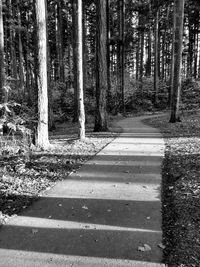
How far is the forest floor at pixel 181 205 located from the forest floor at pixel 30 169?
2.52 meters

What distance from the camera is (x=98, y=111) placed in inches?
554

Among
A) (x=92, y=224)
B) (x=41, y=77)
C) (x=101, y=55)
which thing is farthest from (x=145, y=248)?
(x=101, y=55)

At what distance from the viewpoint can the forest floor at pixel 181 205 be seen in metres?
3.69

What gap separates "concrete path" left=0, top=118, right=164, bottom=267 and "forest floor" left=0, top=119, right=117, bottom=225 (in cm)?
30

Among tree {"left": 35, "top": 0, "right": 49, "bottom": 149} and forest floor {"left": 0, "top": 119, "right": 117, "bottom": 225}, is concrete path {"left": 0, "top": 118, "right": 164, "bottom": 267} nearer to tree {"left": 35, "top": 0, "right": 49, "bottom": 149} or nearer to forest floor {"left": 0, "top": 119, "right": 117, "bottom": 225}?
forest floor {"left": 0, "top": 119, "right": 117, "bottom": 225}

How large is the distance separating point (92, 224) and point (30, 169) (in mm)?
3368

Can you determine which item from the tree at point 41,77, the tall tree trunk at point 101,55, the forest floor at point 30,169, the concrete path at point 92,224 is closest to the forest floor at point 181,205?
the concrete path at point 92,224

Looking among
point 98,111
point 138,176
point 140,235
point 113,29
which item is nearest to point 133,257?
point 140,235

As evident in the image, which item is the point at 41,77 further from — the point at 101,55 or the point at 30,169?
the point at 101,55

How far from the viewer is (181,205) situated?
5.12 m

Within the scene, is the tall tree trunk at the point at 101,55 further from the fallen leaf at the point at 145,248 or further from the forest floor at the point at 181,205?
the fallen leaf at the point at 145,248

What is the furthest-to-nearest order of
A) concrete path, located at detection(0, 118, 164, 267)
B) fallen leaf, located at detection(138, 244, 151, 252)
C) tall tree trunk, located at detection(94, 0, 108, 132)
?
tall tree trunk, located at detection(94, 0, 108, 132) → fallen leaf, located at detection(138, 244, 151, 252) → concrete path, located at detection(0, 118, 164, 267)

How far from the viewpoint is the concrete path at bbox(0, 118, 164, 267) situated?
3.63 m

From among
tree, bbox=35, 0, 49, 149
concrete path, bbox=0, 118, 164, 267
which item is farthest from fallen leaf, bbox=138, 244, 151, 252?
tree, bbox=35, 0, 49, 149
